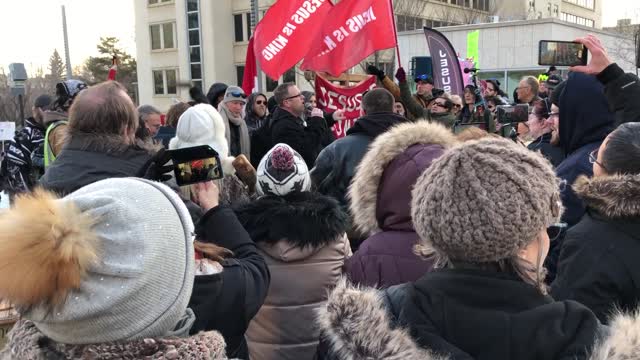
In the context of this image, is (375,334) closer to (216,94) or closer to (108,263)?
(108,263)

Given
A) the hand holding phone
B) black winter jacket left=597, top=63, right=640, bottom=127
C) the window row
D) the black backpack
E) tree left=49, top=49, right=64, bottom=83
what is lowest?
the black backpack

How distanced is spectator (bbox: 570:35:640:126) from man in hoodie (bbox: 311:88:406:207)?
4.97 feet

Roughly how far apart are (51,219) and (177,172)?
37.2 inches

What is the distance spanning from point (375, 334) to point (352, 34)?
19.7 feet

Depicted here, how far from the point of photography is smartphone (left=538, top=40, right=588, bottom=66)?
361cm

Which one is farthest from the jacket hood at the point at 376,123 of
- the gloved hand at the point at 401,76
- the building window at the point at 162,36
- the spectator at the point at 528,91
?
the building window at the point at 162,36

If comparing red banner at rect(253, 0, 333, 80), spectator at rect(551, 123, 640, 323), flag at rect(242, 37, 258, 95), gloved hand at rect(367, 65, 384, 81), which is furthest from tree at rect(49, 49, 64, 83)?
spectator at rect(551, 123, 640, 323)

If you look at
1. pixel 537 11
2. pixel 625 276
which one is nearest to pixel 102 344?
pixel 625 276

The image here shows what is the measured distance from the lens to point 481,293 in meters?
1.46

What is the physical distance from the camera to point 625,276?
2117mm

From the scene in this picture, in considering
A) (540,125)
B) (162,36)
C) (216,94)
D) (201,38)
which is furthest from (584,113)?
(162,36)

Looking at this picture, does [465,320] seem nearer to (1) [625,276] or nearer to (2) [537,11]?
(1) [625,276]

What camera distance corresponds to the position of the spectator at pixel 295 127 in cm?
589

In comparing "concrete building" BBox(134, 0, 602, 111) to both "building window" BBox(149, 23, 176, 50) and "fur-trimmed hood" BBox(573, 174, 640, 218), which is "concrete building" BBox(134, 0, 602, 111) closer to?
"building window" BBox(149, 23, 176, 50)
